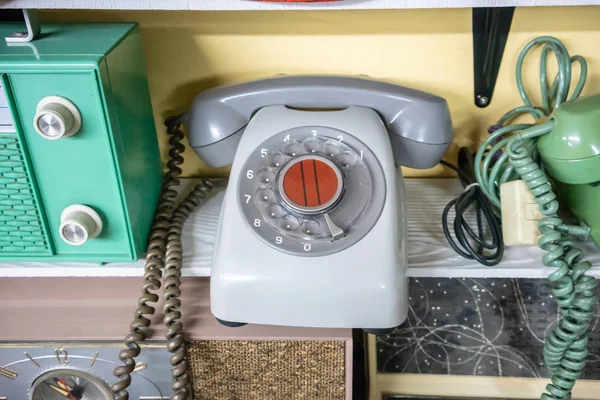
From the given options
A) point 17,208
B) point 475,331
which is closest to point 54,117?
point 17,208

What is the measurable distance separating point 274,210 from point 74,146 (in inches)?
9.5

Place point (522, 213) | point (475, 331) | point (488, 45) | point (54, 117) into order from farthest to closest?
point (475, 331)
point (488, 45)
point (522, 213)
point (54, 117)

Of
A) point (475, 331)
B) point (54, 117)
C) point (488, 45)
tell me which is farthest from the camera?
point (475, 331)

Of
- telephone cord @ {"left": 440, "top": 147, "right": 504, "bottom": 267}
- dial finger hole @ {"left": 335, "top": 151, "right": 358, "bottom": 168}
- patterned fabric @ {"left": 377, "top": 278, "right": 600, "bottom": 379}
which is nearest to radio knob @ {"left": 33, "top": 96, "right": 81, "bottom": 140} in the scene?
dial finger hole @ {"left": 335, "top": 151, "right": 358, "bottom": 168}

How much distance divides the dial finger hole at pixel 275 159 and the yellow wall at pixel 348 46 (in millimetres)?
225

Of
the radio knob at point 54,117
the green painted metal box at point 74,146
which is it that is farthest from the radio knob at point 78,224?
the radio knob at point 54,117

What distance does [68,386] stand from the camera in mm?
781

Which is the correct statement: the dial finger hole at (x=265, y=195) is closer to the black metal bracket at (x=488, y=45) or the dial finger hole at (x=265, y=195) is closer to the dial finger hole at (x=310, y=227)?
the dial finger hole at (x=310, y=227)

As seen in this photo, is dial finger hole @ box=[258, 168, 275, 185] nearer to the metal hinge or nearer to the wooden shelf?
the wooden shelf

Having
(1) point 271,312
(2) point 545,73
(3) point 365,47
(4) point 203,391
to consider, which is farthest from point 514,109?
(4) point 203,391

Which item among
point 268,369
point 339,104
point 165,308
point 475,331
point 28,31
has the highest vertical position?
point 28,31

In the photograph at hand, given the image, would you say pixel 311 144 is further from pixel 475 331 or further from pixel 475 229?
pixel 475 331

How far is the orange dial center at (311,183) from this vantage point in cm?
65

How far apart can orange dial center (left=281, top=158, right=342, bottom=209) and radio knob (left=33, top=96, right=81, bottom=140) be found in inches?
9.6
